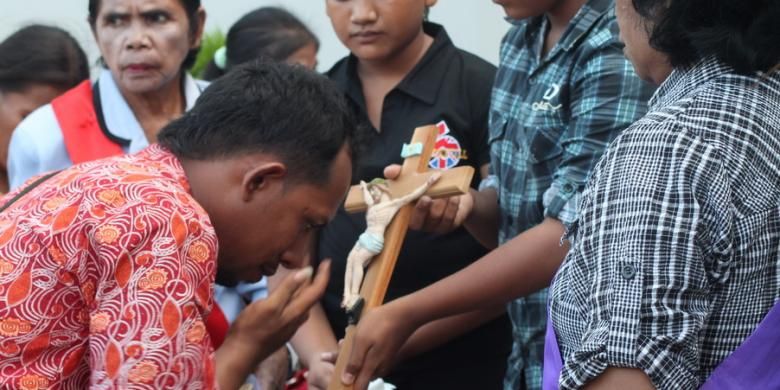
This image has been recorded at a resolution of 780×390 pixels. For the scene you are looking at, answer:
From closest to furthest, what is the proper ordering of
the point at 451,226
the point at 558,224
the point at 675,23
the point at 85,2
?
the point at 675,23 → the point at 558,224 → the point at 451,226 → the point at 85,2

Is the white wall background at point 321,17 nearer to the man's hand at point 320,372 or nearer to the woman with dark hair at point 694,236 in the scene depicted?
the man's hand at point 320,372

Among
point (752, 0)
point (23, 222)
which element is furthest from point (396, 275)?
point (752, 0)

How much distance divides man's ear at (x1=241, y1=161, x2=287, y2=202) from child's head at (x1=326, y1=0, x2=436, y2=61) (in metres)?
1.17

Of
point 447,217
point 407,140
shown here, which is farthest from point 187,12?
point 447,217

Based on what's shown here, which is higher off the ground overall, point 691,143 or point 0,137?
point 691,143

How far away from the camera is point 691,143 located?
1757mm

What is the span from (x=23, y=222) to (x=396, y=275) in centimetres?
132

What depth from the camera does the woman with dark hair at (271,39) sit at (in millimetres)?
4266

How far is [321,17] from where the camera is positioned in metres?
6.00

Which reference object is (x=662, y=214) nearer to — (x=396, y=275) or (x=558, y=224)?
(x=558, y=224)

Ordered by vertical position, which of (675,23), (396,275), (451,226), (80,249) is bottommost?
(396,275)

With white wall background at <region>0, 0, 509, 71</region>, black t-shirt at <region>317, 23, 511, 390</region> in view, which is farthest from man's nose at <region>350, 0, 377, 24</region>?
white wall background at <region>0, 0, 509, 71</region>

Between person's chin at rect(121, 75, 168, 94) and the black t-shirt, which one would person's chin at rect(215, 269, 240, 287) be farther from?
person's chin at rect(121, 75, 168, 94)

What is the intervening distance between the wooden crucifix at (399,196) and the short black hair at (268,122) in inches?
15.4
